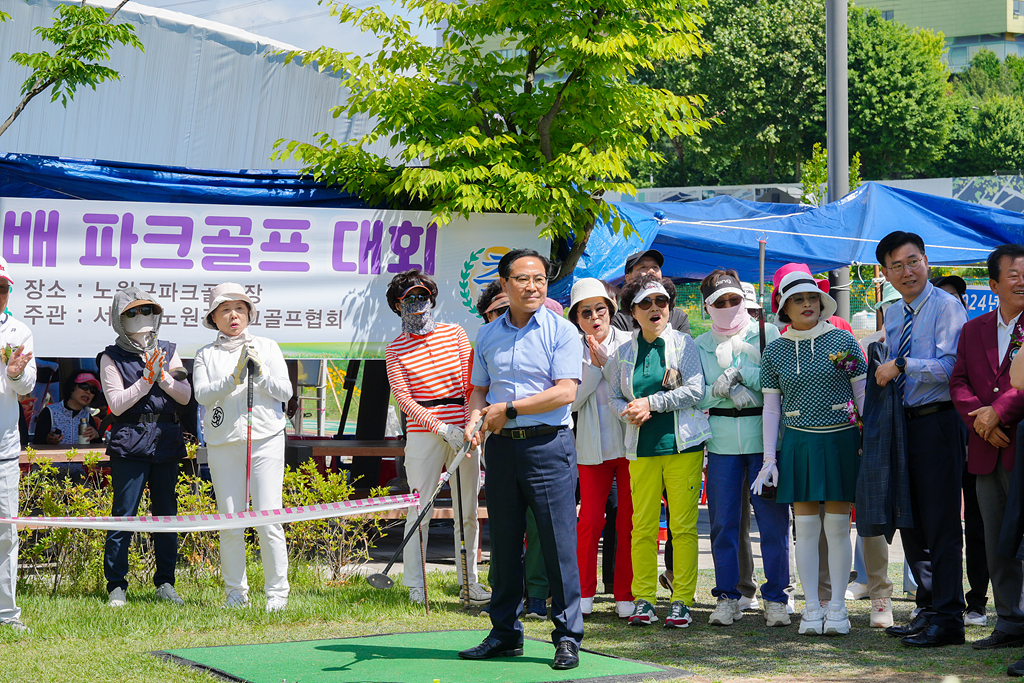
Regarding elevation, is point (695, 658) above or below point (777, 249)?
below

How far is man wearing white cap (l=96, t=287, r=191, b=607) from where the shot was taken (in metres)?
6.21

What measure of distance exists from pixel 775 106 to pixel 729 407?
32.3 metres

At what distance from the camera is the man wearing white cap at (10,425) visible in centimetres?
529

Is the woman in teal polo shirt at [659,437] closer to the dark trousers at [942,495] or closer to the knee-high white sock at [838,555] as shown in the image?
the knee-high white sock at [838,555]

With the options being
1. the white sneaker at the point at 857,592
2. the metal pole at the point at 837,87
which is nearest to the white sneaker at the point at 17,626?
the white sneaker at the point at 857,592

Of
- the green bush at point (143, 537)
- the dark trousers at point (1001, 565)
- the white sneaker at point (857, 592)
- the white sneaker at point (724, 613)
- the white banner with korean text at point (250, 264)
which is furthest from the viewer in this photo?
A: the white banner with korean text at point (250, 264)

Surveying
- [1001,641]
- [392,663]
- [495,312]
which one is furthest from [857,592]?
[392,663]

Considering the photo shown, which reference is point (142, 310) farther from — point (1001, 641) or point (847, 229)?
point (847, 229)

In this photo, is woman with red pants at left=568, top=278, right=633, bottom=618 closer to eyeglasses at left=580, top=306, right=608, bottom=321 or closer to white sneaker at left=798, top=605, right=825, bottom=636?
eyeglasses at left=580, top=306, right=608, bottom=321

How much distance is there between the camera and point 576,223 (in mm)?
7602

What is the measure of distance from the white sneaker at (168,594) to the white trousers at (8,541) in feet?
3.14

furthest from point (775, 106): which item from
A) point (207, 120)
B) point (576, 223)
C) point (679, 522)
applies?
point (679, 522)

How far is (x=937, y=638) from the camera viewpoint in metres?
5.05

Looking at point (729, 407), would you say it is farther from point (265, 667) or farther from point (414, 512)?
point (265, 667)
